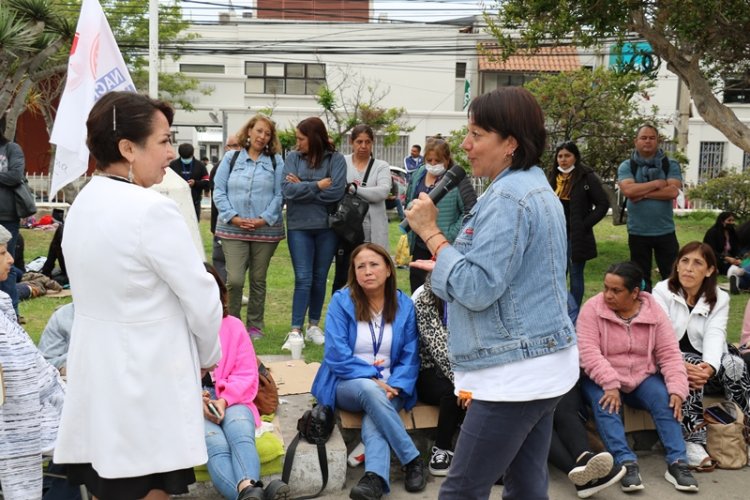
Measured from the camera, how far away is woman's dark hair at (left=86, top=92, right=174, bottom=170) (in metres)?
2.85

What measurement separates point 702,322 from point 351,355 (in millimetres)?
2372

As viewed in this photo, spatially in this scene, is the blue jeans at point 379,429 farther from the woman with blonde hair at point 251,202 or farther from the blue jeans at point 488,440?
the woman with blonde hair at point 251,202

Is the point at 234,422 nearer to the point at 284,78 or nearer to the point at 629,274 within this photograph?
the point at 629,274

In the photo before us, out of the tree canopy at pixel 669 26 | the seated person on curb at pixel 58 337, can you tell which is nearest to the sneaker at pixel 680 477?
the tree canopy at pixel 669 26

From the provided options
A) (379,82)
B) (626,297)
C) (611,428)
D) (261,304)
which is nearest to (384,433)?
(611,428)

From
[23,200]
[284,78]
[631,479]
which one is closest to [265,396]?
[631,479]

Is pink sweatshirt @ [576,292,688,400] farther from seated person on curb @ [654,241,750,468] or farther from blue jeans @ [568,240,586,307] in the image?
blue jeans @ [568,240,586,307]

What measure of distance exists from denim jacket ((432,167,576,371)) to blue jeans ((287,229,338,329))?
173 inches

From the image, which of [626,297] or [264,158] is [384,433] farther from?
[264,158]

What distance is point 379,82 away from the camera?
37.7 metres

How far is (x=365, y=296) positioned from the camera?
5219 mm

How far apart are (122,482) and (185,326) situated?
558 millimetres

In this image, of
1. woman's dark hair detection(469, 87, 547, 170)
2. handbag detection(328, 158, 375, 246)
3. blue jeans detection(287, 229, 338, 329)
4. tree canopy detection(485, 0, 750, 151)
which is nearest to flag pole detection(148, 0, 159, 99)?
blue jeans detection(287, 229, 338, 329)

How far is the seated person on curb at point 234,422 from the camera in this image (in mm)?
4297
